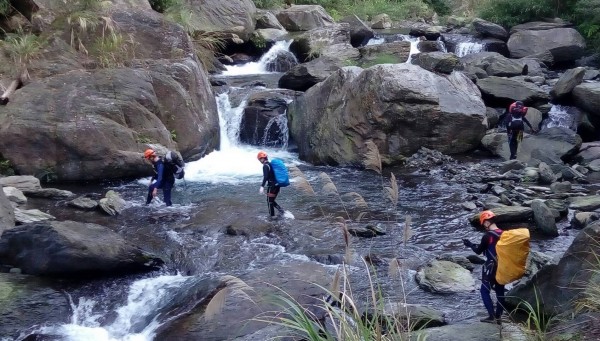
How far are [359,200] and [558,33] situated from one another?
22330 millimetres

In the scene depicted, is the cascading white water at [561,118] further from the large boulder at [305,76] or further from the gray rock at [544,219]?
the gray rock at [544,219]

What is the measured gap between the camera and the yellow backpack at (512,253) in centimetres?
673

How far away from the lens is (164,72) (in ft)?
53.0

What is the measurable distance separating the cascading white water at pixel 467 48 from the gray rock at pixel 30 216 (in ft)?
59.5

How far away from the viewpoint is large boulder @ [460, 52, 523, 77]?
21203 millimetres

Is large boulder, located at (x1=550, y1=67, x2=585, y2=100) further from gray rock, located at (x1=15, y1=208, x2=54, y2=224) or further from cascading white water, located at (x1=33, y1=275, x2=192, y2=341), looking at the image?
gray rock, located at (x1=15, y1=208, x2=54, y2=224)

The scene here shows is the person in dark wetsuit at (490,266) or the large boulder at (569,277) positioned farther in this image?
the person in dark wetsuit at (490,266)

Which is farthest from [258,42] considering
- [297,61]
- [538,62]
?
[538,62]

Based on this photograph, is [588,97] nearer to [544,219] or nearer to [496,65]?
[496,65]

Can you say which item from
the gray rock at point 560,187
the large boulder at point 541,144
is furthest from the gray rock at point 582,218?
the large boulder at point 541,144

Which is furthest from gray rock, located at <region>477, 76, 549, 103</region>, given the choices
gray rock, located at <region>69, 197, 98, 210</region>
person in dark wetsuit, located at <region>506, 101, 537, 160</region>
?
gray rock, located at <region>69, 197, 98, 210</region>

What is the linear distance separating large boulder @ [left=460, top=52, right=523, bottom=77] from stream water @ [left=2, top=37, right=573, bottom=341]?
19.7 ft

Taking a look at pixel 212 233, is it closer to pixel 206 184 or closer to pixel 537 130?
pixel 206 184

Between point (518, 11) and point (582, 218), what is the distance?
18139 millimetres
